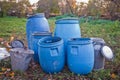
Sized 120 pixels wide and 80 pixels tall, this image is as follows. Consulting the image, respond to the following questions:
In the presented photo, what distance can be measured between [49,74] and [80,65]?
0.53 meters

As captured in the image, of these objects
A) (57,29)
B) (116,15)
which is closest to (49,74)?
(57,29)

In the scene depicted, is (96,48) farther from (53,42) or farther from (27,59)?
(27,59)

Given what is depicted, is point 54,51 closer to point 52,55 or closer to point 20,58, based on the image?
point 52,55

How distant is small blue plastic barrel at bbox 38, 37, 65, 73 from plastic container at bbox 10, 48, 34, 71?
284 mm

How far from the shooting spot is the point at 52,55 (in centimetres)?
380

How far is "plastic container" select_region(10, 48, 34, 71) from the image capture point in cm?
403

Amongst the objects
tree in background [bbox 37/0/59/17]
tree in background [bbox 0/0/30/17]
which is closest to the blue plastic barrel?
tree in background [bbox 37/0/59/17]

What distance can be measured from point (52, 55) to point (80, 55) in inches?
17.0

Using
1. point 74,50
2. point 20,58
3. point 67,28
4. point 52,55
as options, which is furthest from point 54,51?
point 20,58

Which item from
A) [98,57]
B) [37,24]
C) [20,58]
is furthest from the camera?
[37,24]

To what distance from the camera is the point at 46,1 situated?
52.2 feet

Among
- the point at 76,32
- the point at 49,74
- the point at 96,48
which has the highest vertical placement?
the point at 76,32

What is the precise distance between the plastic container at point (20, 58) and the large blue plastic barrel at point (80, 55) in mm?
672

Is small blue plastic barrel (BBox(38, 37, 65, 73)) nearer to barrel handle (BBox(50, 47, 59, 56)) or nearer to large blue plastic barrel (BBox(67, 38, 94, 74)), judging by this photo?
barrel handle (BBox(50, 47, 59, 56))
